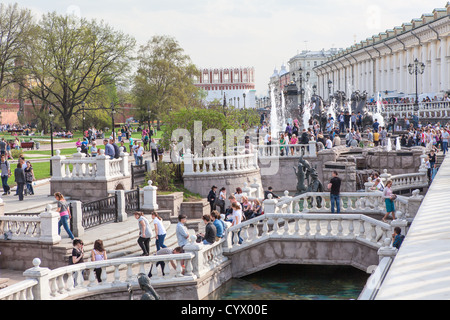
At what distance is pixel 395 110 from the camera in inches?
2098

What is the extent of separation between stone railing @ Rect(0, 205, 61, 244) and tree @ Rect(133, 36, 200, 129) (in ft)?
179

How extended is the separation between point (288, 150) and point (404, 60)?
135 ft

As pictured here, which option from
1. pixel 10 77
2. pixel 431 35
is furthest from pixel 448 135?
pixel 10 77

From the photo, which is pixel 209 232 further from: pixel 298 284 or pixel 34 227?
pixel 34 227

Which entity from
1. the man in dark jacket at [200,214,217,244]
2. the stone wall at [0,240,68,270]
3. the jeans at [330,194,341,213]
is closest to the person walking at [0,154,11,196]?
the stone wall at [0,240,68,270]

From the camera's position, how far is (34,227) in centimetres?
1555

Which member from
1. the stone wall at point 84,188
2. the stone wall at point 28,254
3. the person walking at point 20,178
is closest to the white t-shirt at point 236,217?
the stone wall at point 28,254

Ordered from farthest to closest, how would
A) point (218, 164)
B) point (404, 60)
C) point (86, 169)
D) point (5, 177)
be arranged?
point (404, 60) → point (218, 164) → point (5, 177) → point (86, 169)

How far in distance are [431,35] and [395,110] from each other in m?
9.41

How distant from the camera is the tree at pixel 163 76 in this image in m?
70.6

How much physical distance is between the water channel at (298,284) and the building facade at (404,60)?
40896 mm

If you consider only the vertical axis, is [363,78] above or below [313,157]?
above

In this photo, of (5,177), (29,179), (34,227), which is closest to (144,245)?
(34,227)
